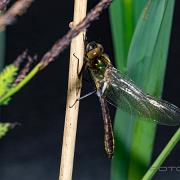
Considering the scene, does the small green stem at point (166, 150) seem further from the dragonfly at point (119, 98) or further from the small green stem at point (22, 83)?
the small green stem at point (22, 83)

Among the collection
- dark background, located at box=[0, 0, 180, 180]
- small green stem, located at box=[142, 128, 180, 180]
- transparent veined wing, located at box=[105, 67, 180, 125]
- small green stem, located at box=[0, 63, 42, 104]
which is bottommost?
small green stem, located at box=[0, 63, 42, 104]

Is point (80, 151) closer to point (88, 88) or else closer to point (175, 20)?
point (88, 88)

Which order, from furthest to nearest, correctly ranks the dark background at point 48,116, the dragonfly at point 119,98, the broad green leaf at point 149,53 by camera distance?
the dark background at point 48,116 < the dragonfly at point 119,98 < the broad green leaf at point 149,53

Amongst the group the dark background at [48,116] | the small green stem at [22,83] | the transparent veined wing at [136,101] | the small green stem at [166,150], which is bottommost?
the small green stem at [22,83]

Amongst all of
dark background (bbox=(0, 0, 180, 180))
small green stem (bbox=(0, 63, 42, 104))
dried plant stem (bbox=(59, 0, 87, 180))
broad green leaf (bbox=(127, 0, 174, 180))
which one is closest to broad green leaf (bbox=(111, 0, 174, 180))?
broad green leaf (bbox=(127, 0, 174, 180))

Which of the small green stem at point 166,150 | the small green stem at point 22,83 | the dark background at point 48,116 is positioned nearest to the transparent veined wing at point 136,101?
the small green stem at point 166,150

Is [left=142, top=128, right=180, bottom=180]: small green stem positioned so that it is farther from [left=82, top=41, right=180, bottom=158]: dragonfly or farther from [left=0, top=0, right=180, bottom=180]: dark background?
[left=0, top=0, right=180, bottom=180]: dark background

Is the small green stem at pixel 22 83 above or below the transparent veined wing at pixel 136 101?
below
